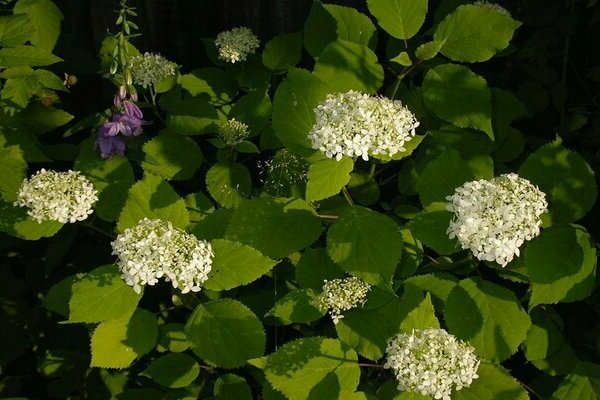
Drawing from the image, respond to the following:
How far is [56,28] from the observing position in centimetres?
284

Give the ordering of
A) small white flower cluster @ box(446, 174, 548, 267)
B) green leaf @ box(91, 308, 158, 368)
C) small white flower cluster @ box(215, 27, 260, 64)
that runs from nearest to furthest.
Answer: small white flower cluster @ box(446, 174, 548, 267)
green leaf @ box(91, 308, 158, 368)
small white flower cluster @ box(215, 27, 260, 64)

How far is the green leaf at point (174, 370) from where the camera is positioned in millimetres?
2287

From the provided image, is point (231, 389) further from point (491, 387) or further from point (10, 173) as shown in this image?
point (10, 173)

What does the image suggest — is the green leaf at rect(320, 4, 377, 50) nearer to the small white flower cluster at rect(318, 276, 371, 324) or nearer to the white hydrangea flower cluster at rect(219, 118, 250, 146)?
the white hydrangea flower cluster at rect(219, 118, 250, 146)

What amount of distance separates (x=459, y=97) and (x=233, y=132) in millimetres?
984

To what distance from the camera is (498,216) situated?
1.81 metres

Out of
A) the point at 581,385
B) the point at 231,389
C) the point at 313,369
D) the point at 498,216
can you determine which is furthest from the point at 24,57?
the point at 581,385

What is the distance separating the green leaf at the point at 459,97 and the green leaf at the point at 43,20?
1.81 m

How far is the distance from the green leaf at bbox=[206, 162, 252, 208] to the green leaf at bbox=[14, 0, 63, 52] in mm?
1013

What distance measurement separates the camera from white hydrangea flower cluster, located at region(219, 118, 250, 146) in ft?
8.46

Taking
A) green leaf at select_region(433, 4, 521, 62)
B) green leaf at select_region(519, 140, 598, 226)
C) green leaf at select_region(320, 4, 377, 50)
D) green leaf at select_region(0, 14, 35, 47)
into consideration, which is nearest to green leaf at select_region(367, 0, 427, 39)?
green leaf at select_region(433, 4, 521, 62)

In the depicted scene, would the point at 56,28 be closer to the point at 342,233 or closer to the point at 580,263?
the point at 342,233

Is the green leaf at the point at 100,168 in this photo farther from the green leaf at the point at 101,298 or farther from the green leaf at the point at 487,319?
the green leaf at the point at 487,319

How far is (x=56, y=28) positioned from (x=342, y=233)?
1852 millimetres
